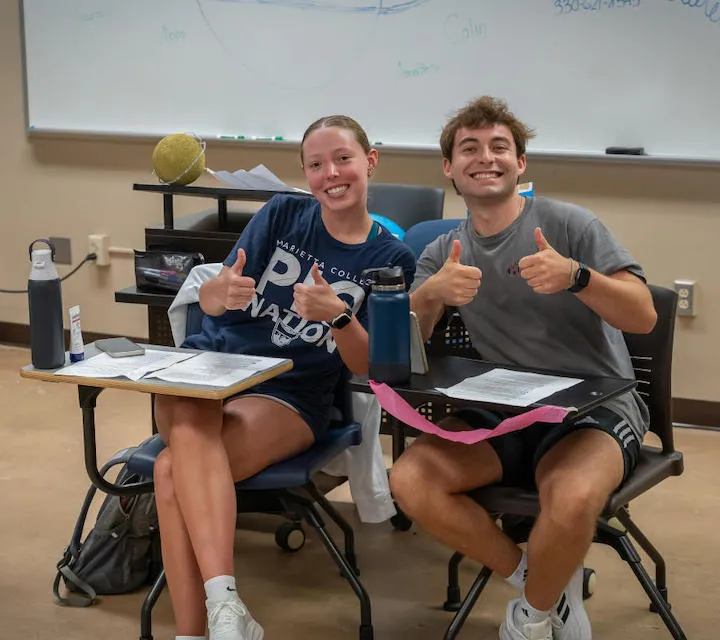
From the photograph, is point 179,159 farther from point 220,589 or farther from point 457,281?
point 220,589

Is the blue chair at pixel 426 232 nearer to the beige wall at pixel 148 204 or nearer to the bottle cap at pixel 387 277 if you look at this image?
the beige wall at pixel 148 204

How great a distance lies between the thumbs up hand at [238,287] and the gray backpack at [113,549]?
530 mm

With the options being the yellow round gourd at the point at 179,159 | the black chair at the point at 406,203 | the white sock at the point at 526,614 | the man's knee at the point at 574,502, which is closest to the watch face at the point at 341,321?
the man's knee at the point at 574,502

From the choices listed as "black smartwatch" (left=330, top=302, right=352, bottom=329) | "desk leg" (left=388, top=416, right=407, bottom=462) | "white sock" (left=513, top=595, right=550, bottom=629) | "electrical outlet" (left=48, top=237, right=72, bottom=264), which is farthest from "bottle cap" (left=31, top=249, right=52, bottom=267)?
"electrical outlet" (left=48, top=237, right=72, bottom=264)

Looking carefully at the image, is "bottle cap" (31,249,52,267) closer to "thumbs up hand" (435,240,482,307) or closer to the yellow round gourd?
"thumbs up hand" (435,240,482,307)

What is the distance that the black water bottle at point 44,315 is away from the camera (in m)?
2.18

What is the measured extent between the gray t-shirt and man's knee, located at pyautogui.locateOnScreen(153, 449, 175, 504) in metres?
0.65

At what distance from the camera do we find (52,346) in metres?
2.18

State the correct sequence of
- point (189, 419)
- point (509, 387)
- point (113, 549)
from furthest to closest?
point (113, 549), point (189, 419), point (509, 387)

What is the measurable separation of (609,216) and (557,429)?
1.76 m

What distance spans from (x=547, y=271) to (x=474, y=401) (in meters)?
0.31

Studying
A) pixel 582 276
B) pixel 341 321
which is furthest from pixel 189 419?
pixel 582 276

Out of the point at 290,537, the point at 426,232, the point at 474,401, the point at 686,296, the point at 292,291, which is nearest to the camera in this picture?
the point at 474,401

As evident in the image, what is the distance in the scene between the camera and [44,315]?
218cm
